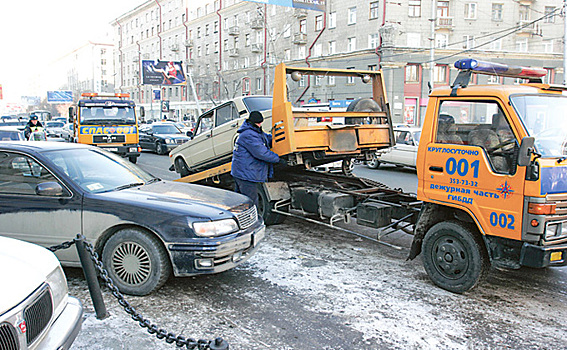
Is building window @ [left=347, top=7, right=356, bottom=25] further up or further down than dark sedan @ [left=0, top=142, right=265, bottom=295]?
further up

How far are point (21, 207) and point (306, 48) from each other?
4322 cm

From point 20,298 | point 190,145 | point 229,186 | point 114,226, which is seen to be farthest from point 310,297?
point 190,145

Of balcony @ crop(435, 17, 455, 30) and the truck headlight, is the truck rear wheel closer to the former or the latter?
the truck headlight

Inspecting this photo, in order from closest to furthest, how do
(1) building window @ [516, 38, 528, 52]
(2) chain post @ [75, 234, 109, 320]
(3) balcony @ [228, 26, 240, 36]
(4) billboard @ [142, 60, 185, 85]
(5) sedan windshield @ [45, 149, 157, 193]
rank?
(2) chain post @ [75, 234, 109, 320] < (5) sedan windshield @ [45, 149, 157, 193] < (1) building window @ [516, 38, 528, 52] < (4) billboard @ [142, 60, 185, 85] < (3) balcony @ [228, 26, 240, 36]

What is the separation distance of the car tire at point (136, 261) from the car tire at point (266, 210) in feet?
10.2

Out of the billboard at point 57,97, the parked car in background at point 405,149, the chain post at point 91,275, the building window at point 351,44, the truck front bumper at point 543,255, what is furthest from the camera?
the billboard at point 57,97

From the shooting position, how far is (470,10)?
1518 inches

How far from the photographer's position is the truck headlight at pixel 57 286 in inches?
112

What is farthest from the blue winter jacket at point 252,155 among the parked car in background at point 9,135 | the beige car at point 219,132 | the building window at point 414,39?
the building window at point 414,39

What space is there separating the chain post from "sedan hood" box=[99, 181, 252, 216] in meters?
0.95

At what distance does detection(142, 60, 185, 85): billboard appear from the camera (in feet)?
148

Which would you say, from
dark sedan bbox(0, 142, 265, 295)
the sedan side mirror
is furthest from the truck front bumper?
the sedan side mirror

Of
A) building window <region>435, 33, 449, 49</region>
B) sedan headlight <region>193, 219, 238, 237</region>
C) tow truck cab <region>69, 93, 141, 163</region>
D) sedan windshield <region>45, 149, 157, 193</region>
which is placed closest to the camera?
sedan headlight <region>193, 219, 238, 237</region>

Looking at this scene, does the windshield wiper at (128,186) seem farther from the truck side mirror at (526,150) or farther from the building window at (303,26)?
the building window at (303,26)
